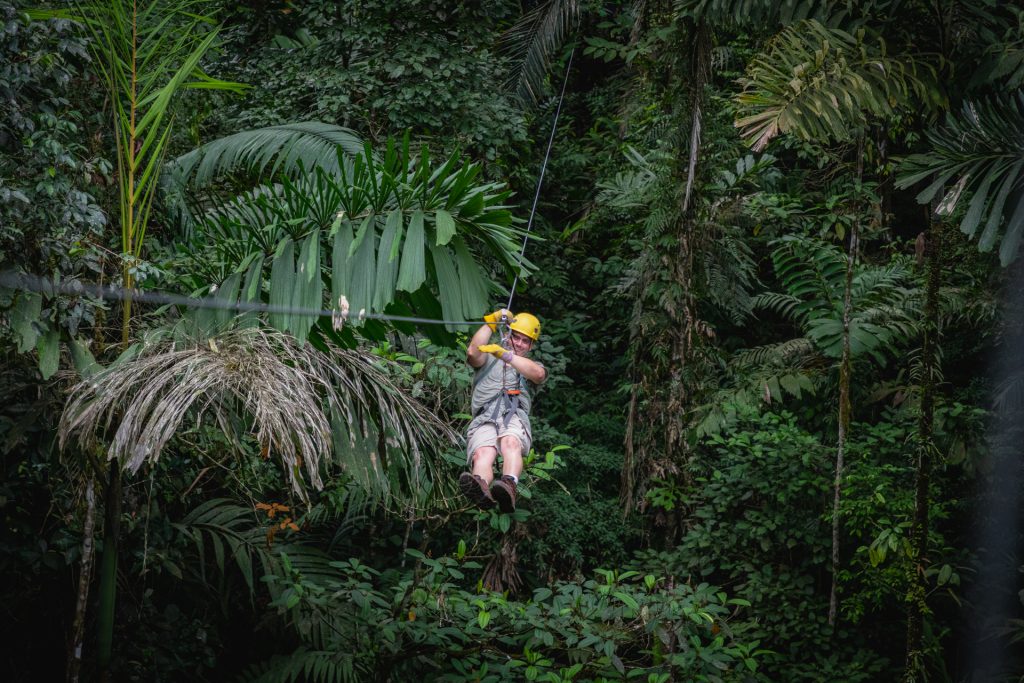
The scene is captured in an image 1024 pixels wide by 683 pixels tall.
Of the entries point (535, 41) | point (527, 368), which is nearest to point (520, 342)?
point (527, 368)

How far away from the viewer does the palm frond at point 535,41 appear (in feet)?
26.2

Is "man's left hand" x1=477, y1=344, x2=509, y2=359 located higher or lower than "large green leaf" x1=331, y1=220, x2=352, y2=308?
lower

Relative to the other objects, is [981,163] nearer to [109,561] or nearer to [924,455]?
[924,455]

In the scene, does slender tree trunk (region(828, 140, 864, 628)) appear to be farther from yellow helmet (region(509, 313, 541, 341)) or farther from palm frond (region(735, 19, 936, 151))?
yellow helmet (region(509, 313, 541, 341))

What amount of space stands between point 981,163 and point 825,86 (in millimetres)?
867

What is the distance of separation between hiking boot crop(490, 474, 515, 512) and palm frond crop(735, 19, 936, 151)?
2108mm

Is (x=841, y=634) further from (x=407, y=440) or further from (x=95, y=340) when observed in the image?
(x=95, y=340)

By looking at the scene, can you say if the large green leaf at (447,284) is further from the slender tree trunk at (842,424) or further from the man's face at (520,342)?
the slender tree trunk at (842,424)

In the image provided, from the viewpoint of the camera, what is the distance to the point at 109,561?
4434mm

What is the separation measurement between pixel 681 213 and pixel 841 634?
337cm

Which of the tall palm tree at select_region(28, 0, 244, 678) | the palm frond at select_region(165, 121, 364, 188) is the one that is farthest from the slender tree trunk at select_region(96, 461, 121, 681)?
the palm frond at select_region(165, 121, 364, 188)

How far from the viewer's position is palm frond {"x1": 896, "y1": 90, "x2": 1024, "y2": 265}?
462 cm

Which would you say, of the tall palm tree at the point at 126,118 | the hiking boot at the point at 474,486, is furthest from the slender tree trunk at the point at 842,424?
the tall palm tree at the point at 126,118

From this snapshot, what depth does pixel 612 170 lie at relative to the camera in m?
9.50
